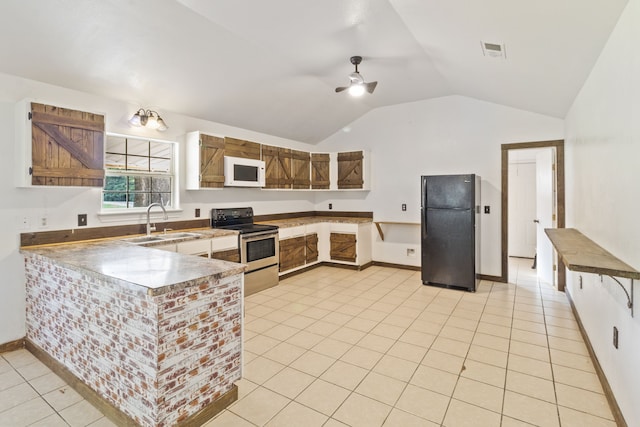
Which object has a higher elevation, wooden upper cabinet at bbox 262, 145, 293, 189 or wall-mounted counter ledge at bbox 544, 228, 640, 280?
wooden upper cabinet at bbox 262, 145, 293, 189

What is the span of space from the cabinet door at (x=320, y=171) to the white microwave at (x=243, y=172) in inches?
57.2

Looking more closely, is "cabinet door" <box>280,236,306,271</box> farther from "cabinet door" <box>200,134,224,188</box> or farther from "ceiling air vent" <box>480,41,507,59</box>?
"ceiling air vent" <box>480,41,507,59</box>

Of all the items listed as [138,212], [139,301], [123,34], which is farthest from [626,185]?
[138,212]

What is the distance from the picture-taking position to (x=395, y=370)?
262cm

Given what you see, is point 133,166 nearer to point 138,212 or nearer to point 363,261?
point 138,212

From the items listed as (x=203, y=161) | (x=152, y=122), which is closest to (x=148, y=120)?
(x=152, y=122)

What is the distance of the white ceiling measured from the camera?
238 centimetres

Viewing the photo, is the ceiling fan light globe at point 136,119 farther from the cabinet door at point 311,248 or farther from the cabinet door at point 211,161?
the cabinet door at point 311,248

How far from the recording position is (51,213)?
315 centimetres

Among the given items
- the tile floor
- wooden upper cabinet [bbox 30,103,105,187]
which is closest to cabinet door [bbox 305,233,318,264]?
the tile floor

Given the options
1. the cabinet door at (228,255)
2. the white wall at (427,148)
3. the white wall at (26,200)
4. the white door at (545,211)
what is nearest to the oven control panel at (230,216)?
the cabinet door at (228,255)

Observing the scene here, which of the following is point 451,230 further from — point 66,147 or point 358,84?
point 66,147

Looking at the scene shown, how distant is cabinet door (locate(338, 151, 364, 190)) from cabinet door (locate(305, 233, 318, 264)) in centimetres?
111

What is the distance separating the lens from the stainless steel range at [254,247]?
4434 millimetres
